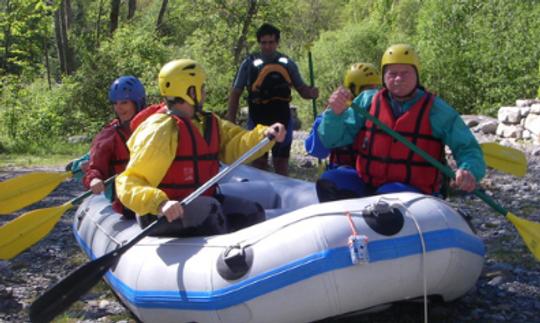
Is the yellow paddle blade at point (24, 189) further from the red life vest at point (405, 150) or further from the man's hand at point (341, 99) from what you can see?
the red life vest at point (405, 150)

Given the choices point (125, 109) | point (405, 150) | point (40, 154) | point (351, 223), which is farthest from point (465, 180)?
point (40, 154)

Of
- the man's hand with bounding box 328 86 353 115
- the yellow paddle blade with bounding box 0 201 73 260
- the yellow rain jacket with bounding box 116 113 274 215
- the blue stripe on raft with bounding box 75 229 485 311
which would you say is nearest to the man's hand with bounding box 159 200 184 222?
the yellow rain jacket with bounding box 116 113 274 215

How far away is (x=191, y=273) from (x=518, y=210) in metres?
4.48

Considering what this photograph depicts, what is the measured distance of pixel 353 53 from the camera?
23609mm

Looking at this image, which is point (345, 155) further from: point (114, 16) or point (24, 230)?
point (114, 16)

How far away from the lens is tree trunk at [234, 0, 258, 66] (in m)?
17.8

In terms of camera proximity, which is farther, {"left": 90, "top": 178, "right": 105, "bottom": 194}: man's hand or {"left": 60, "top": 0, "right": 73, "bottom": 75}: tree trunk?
{"left": 60, "top": 0, "right": 73, "bottom": 75}: tree trunk

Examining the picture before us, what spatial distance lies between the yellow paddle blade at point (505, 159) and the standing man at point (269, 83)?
2.37 metres

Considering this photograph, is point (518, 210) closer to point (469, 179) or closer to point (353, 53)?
point (469, 179)

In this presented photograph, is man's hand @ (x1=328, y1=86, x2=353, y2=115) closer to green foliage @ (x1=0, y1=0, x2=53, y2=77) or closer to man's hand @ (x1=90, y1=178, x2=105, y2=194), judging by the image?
man's hand @ (x1=90, y1=178, x2=105, y2=194)

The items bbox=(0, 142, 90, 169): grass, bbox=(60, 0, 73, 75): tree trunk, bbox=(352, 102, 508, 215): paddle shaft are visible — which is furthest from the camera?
bbox=(60, 0, 73, 75): tree trunk

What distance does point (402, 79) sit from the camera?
4141 mm

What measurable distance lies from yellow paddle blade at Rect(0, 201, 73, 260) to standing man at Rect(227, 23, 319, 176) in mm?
2398

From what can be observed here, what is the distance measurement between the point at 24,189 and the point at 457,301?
10.6 ft
